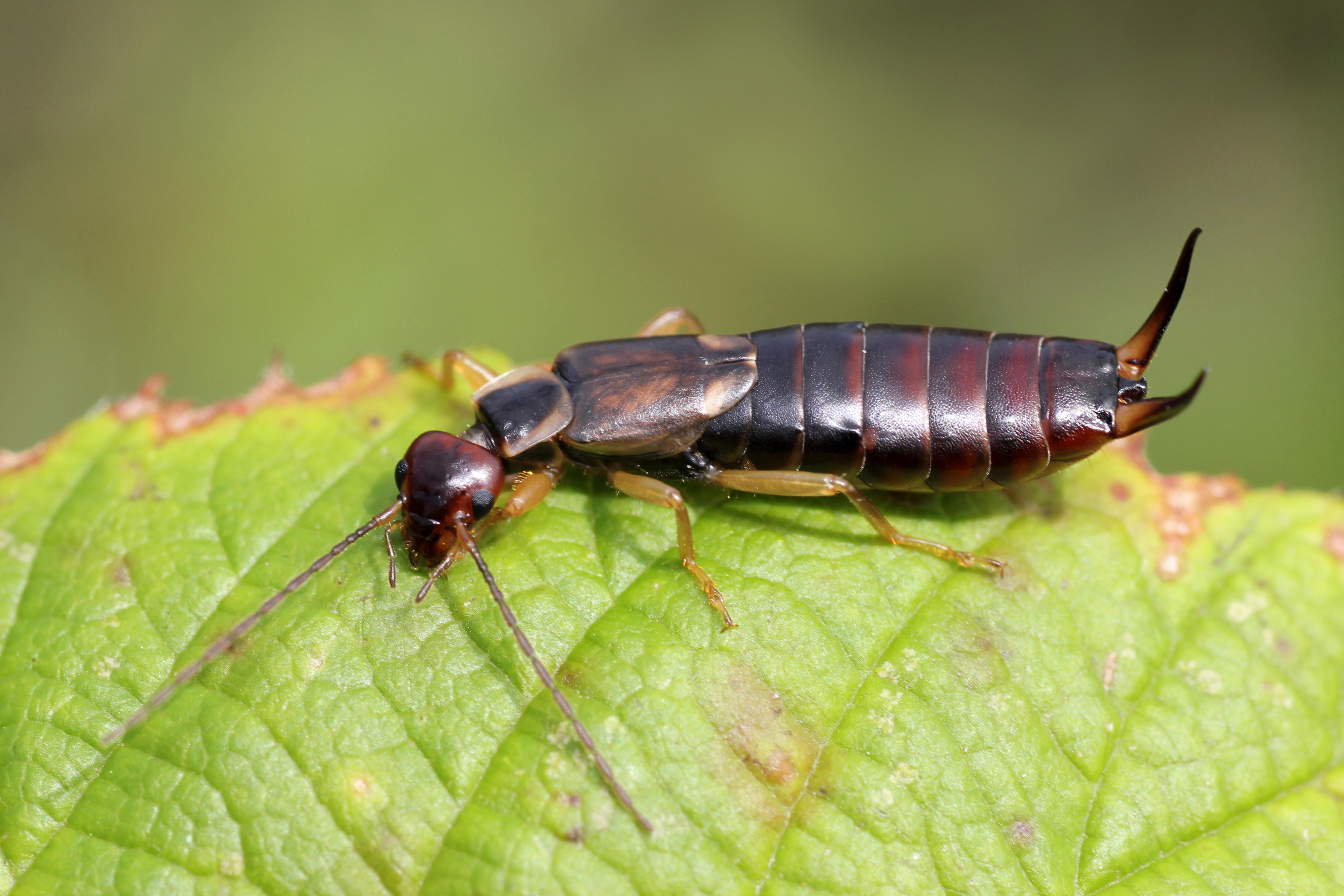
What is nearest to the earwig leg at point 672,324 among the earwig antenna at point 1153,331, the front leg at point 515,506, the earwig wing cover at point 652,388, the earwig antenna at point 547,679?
the earwig wing cover at point 652,388

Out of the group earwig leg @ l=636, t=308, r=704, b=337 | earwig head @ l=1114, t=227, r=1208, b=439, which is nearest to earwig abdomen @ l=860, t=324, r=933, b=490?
earwig head @ l=1114, t=227, r=1208, b=439

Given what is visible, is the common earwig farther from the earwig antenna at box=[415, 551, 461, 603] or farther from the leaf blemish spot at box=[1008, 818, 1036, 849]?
the leaf blemish spot at box=[1008, 818, 1036, 849]

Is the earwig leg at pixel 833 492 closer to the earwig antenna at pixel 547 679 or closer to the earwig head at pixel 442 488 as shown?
the earwig head at pixel 442 488

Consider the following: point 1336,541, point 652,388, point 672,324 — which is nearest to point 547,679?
point 652,388

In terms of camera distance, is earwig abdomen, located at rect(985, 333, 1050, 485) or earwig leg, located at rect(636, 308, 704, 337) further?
earwig leg, located at rect(636, 308, 704, 337)

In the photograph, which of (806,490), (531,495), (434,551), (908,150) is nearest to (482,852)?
(434,551)

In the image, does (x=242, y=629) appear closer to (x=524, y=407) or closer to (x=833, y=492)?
(x=524, y=407)
